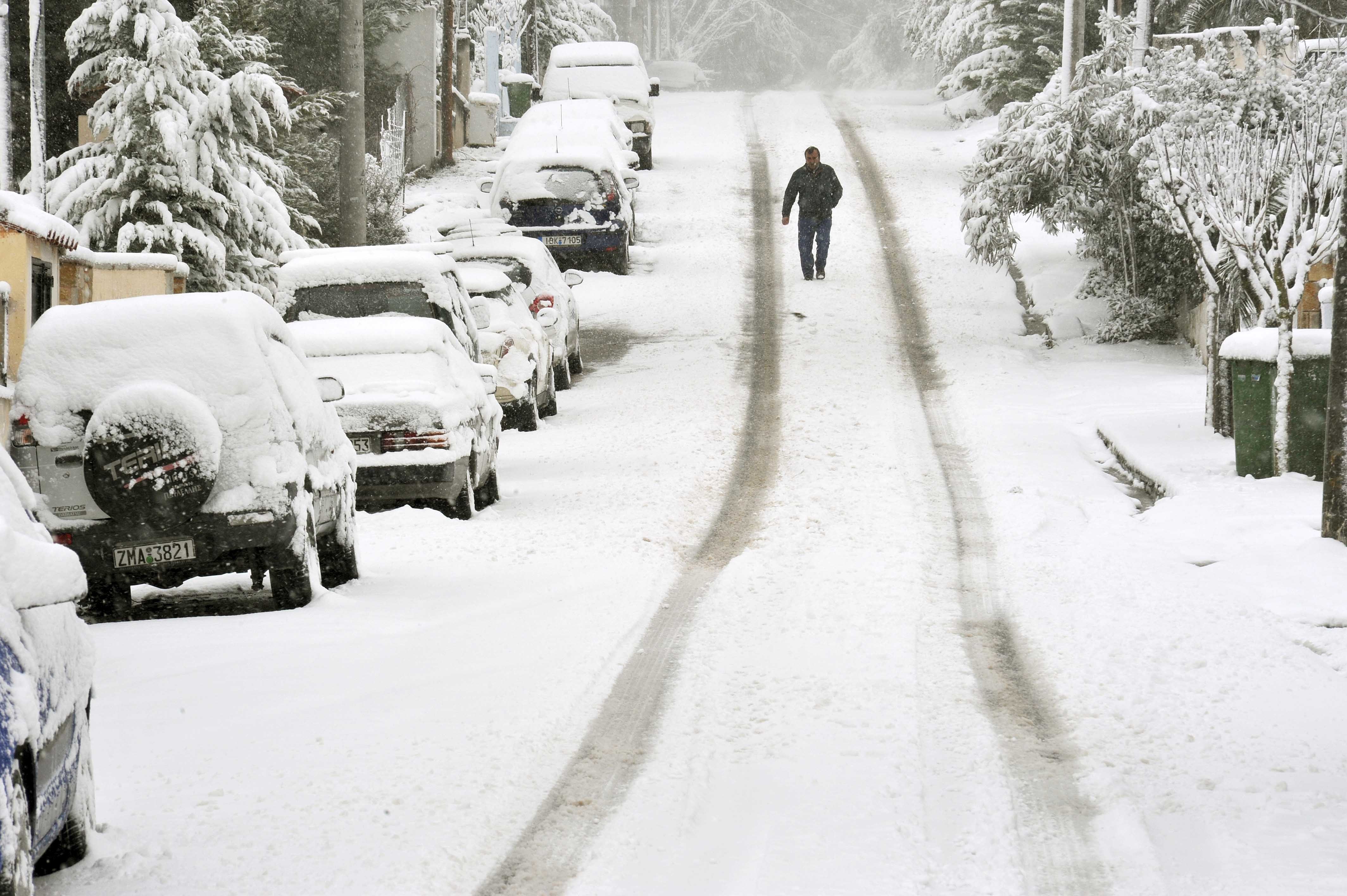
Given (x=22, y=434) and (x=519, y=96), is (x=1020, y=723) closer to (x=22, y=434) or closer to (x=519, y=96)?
(x=22, y=434)

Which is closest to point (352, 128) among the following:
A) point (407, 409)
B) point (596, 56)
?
point (407, 409)

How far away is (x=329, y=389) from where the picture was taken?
923 centimetres

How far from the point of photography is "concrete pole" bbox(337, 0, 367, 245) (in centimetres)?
1719

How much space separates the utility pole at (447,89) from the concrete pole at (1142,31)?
17866 mm

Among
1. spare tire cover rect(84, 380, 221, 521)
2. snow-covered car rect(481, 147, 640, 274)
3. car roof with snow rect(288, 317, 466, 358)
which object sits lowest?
spare tire cover rect(84, 380, 221, 521)

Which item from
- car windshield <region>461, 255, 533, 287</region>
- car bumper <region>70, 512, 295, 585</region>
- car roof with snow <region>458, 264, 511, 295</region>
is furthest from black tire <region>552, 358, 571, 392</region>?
car bumper <region>70, 512, 295, 585</region>

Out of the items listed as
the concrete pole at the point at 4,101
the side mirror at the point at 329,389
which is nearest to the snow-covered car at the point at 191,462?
the side mirror at the point at 329,389

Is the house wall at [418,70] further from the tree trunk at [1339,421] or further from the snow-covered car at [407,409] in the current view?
the tree trunk at [1339,421]

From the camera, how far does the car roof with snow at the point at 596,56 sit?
37656mm

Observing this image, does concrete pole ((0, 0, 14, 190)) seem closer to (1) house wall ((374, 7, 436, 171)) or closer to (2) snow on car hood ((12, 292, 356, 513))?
(2) snow on car hood ((12, 292, 356, 513))

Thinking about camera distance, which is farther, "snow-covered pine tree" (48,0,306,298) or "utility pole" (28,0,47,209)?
"snow-covered pine tree" (48,0,306,298)

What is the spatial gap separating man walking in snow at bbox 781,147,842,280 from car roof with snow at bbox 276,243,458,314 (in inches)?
461

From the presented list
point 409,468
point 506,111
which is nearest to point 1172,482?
point 409,468

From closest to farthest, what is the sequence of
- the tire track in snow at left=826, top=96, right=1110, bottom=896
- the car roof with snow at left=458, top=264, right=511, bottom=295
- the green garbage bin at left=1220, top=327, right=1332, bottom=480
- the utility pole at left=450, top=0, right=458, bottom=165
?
the tire track in snow at left=826, top=96, right=1110, bottom=896 → the green garbage bin at left=1220, top=327, right=1332, bottom=480 → the car roof with snow at left=458, top=264, right=511, bottom=295 → the utility pole at left=450, top=0, right=458, bottom=165
